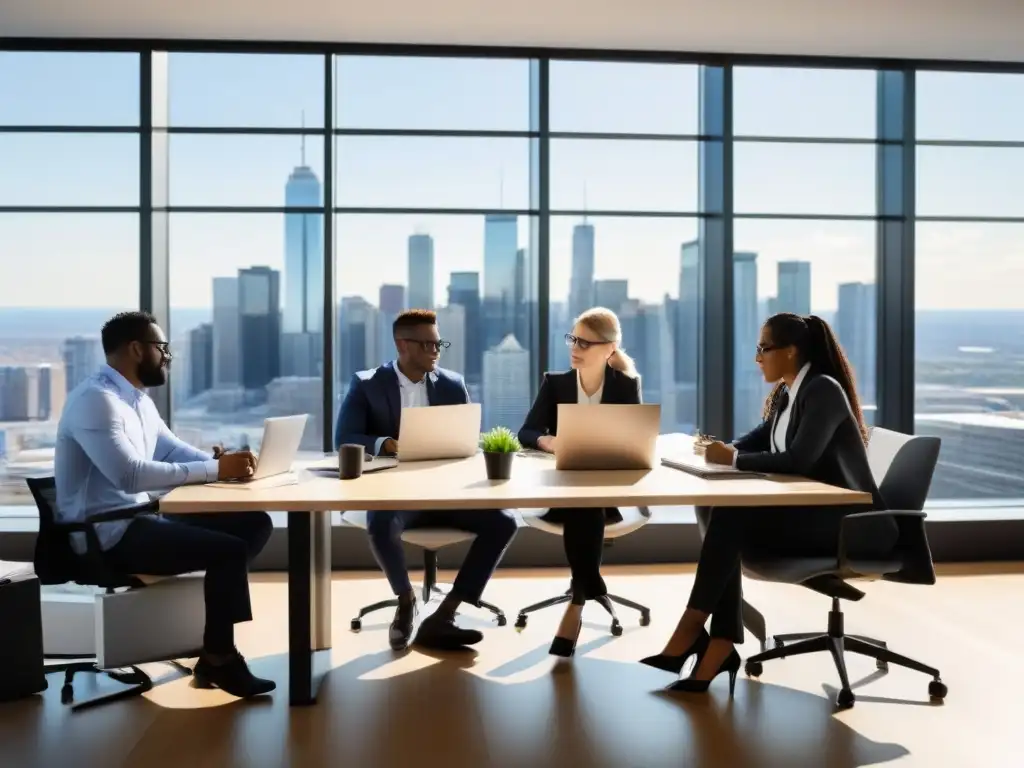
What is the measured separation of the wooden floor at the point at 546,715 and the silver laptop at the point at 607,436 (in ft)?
2.72

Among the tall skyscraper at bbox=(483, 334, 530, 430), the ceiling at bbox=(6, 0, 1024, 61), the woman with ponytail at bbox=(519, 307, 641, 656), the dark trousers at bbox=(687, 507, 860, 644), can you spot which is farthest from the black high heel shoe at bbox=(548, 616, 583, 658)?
the ceiling at bbox=(6, 0, 1024, 61)

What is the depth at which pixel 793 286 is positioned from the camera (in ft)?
20.2

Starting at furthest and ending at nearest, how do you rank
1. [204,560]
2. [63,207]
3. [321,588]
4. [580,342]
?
[63,207], [580,342], [321,588], [204,560]

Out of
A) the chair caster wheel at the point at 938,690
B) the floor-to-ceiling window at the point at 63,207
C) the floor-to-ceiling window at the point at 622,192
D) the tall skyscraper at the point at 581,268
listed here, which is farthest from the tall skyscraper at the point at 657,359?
the floor-to-ceiling window at the point at 63,207

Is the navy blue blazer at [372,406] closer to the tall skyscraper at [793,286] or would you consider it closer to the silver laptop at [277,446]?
the silver laptop at [277,446]

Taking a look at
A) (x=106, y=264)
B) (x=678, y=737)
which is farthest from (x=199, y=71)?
(x=678, y=737)

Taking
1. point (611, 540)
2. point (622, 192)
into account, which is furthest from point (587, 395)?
point (622, 192)

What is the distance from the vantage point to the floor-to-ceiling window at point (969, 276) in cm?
619

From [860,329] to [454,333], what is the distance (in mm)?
2580

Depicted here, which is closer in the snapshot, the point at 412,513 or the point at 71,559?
the point at 71,559

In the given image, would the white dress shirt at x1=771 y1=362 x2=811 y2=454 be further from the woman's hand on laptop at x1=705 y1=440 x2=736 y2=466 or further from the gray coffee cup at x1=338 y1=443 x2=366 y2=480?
the gray coffee cup at x1=338 y1=443 x2=366 y2=480

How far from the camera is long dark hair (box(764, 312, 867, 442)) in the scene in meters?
3.62

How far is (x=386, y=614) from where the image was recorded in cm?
470

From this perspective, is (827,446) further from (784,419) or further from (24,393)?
(24,393)
